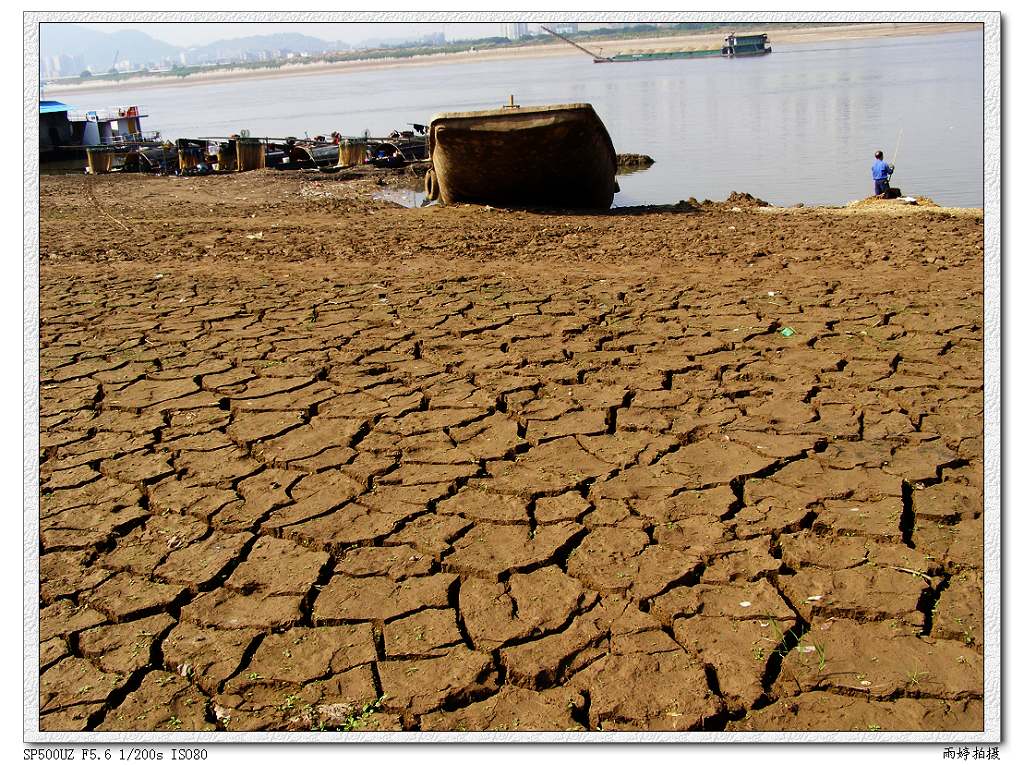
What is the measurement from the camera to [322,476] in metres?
3.71

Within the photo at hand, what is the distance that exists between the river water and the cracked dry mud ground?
1.48 metres

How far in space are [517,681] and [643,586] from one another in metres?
0.57

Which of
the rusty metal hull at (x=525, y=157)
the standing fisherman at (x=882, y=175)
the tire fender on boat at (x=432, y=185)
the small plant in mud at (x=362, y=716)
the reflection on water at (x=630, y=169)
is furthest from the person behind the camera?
the reflection on water at (x=630, y=169)

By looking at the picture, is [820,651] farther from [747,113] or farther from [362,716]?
[747,113]

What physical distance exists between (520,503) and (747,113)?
25.3 m

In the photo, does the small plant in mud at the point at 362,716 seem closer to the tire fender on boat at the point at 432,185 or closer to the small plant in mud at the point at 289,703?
the small plant in mud at the point at 289,703

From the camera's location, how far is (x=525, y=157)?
10109 mm

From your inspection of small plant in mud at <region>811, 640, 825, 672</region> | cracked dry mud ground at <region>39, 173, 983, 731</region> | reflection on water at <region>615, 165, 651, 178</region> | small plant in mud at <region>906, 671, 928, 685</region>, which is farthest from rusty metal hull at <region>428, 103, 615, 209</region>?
small plant in mud at <region>906, 671, 928, 685</region>

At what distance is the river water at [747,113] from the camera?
15.6 m

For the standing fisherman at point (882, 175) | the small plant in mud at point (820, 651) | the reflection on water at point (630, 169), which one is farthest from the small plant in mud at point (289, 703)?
the reflection on water at point (630, 169)

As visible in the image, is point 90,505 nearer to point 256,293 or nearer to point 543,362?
point 543,362

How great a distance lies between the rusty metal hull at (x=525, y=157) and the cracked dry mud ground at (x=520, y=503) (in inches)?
144

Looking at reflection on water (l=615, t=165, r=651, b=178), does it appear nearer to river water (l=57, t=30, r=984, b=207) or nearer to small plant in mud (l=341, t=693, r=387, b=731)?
river water (l=57, t=30, r=984, b=207)

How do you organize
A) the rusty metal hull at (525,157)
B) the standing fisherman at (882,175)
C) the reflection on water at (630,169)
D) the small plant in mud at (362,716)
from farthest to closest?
the reflection on water at (630,169) < the standing fisherman at (882,175) < the rusty metal hull at (525,157) < the small plant in mud at (362,716)
